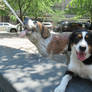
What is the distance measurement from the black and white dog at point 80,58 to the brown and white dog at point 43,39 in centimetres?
244

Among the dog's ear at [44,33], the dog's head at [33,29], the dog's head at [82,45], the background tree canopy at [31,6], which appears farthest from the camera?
the background tree canopy at [31,6]

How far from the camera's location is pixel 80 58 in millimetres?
2410

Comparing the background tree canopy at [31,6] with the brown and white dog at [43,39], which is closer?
the brown and white dog at [43,39]

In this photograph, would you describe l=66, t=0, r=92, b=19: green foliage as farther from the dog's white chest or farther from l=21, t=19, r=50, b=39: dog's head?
the dog's white chest

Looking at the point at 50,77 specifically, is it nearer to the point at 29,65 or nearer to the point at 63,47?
the point at 29,65

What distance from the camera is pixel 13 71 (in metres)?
3.31

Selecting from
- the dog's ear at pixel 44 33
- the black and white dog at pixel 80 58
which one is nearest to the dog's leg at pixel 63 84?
the black and white dog at pixel 80 58

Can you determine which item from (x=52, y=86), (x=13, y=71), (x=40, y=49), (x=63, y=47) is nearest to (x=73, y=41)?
(x=52, y=86)

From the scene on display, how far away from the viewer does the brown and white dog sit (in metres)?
5.18

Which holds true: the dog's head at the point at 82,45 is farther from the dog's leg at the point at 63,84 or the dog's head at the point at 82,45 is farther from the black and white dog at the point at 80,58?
the dog's leg at the point at 63,84

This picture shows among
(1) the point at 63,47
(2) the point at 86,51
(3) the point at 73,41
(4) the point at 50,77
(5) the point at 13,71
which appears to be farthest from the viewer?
(1) the point at 63,47

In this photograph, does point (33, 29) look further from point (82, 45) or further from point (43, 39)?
point (82, 45)

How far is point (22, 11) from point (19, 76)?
18991 mm

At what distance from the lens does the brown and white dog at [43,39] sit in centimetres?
518
